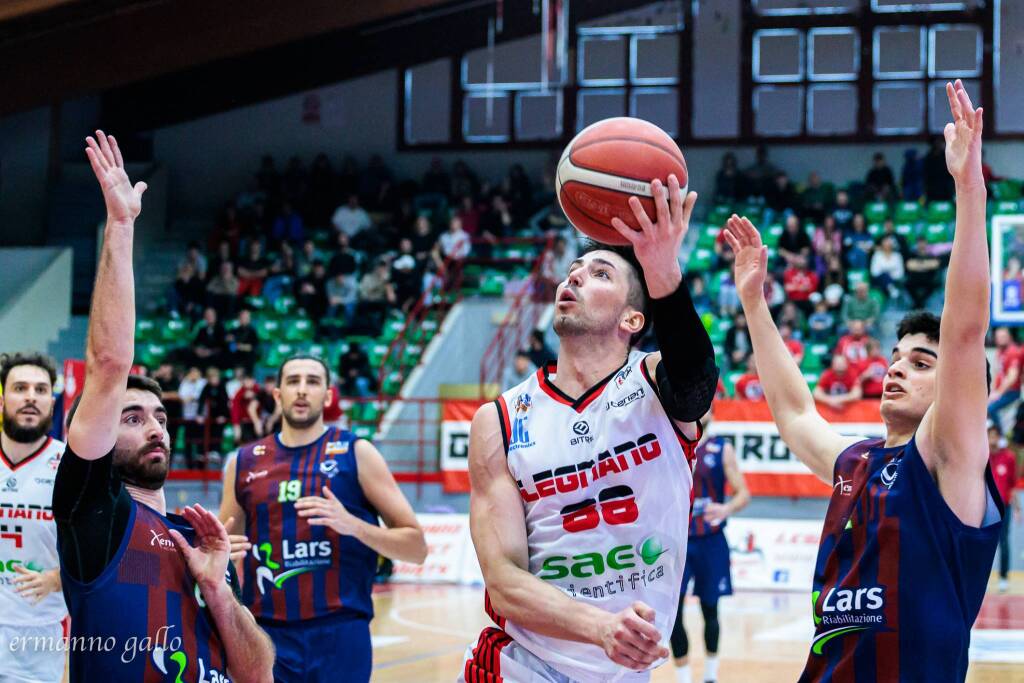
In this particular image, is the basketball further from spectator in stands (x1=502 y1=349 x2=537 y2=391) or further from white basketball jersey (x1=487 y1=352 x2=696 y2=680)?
spectator in stands (x1=502 y1=349 x2=537 y2=391)

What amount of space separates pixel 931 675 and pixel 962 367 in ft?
3.09

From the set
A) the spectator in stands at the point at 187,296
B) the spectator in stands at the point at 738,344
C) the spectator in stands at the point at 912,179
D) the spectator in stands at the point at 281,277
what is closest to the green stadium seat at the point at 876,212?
the spectator in stands at the point at 912,179

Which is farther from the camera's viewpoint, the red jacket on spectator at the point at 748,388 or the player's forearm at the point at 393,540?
the red jacket on spectator at the point at 748,388

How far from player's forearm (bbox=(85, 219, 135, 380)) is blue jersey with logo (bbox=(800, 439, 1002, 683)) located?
2296mm

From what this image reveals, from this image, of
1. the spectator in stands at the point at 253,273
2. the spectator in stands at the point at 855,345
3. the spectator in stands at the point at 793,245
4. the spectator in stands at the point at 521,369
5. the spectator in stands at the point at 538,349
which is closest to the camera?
the spectator in stands at the point at 855,345

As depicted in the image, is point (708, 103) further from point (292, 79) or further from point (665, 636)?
point (665, 636)

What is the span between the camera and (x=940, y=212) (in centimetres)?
2145

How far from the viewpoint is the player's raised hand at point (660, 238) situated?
3.45 m

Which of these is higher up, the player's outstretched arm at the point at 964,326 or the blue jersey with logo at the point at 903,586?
the player's outstretched arm at the point at 964,326

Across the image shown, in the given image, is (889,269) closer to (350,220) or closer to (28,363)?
(350,220)

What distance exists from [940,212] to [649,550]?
1911 cm

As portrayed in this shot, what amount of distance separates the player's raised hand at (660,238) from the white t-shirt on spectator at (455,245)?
18860 mm

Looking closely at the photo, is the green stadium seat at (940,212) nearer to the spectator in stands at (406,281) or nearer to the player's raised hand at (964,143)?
the spectator in stands at (406,281)

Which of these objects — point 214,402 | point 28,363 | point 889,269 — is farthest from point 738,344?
point 28,363
